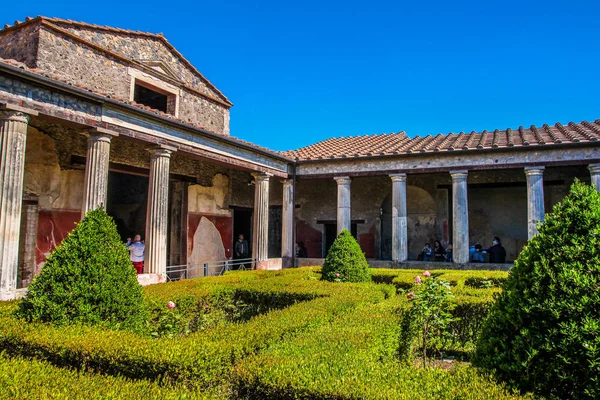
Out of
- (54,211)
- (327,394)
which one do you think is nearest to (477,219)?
(54,211)

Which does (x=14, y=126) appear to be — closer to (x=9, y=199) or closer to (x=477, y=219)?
(x=9, y=199)

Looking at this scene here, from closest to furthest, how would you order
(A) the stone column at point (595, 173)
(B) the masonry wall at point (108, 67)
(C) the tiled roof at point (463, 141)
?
(B) the masonry wall at point (108, 67) → (A) the stone column at point (595, 173) → (C) the tiled roof at point (463, 141)

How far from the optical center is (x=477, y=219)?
1550 cm

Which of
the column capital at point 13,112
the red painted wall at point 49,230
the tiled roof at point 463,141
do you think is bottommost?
the red painted wall at point 49,230

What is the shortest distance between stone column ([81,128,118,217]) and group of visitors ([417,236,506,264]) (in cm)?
1014

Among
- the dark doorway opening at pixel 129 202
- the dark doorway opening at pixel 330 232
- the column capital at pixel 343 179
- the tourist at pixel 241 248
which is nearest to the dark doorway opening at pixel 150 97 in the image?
the dark doorway opening at pixel 129 202

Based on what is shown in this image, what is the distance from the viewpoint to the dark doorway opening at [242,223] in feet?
51.5

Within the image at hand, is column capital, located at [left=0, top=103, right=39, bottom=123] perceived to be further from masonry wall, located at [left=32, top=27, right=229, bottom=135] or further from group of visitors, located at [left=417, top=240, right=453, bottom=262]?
group of visitors, located at [left=417, top=240, right=453, bottom=262]

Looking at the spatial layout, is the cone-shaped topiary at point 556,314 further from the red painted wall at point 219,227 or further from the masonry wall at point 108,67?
the red painted wall at point 219,227

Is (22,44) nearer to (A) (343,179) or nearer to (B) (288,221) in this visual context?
(B) (288,221)

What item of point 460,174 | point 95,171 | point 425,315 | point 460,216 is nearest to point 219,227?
point 95,171

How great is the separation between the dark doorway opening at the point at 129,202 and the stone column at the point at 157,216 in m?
4.93

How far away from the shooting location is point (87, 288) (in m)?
3.89

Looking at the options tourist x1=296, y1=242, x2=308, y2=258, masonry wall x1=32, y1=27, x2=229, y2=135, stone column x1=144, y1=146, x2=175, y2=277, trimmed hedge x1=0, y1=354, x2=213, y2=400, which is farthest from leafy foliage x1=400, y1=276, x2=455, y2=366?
tourist x1=296, y1=242, x2=308, y2=258
